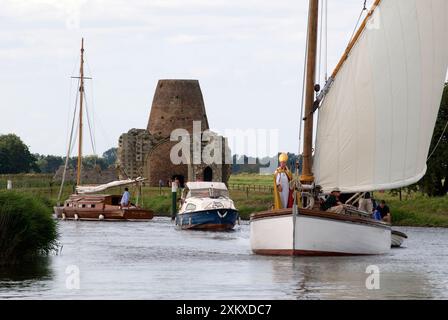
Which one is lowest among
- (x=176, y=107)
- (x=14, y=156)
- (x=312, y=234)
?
(x=312, y=234)

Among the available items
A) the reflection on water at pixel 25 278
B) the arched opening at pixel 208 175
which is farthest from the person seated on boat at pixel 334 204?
the arched opening at pixel 208 175

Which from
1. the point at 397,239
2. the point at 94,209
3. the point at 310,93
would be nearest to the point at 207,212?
the point at 94,209

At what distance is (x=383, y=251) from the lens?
37.3 m

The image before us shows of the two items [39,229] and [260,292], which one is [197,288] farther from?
[39,229]

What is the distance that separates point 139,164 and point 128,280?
2767 inches

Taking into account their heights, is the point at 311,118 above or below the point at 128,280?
above

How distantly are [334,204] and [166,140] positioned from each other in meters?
67.0

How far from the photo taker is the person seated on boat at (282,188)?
35.1 meters

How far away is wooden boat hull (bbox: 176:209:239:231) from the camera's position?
5753 cm

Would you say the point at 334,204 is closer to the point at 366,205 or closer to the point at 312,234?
the point at 312,234

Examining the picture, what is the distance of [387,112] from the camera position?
36.5 m

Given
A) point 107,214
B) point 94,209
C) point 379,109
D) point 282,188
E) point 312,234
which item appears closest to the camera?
point 312,234

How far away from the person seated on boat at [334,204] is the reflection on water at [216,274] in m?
1.24
